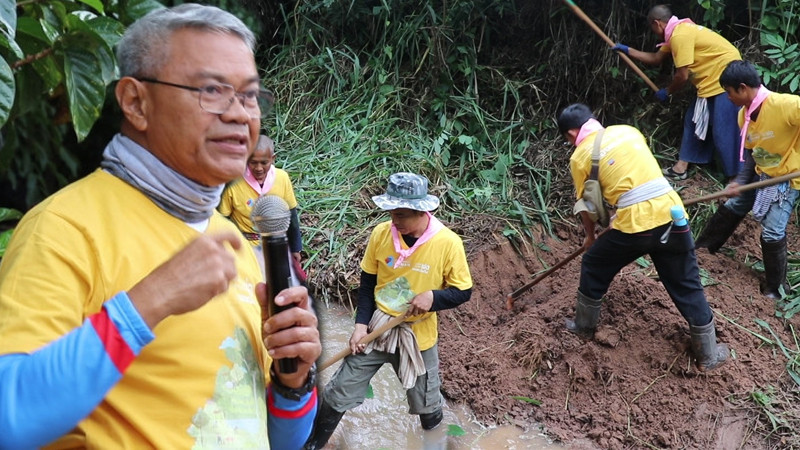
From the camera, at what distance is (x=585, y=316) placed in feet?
14.5

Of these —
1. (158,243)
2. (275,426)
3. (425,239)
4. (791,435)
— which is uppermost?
(158,243)

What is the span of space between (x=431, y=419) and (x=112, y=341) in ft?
10.5

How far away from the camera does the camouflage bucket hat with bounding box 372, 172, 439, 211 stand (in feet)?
11.0

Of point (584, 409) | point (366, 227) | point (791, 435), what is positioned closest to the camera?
point (791, 435)

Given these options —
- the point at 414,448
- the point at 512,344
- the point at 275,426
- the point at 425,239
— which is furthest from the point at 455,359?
the point at 275,426

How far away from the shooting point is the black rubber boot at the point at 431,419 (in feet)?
12.7

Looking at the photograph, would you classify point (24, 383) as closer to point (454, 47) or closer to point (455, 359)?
point (455, 359)

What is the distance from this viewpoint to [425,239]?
3.46 meters

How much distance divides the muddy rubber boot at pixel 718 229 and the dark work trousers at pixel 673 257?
3.87 feet

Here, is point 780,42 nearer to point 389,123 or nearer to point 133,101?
point 389,123

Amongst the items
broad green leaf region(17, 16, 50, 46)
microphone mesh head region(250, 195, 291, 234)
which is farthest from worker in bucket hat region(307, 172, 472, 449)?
microphone mesh head region(250, 195, 291, 234)

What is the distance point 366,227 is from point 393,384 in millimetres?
1639

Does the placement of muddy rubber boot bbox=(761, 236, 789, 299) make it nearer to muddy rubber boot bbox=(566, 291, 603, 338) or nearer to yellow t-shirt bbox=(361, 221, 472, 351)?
muddy rubber boot bbox=(566, 291, 603, 338)

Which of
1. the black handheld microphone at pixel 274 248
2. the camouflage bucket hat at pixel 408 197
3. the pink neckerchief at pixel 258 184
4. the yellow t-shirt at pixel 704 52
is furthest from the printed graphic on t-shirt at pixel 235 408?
the yellow t-shirt at pixel 704 52
